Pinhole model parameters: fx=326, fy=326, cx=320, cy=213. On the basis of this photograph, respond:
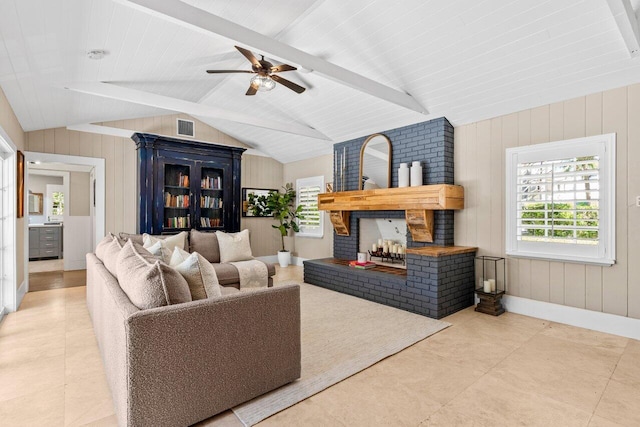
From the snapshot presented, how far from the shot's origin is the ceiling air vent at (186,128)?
245 inches

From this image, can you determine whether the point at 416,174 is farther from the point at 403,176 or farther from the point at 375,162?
the point at 375,162

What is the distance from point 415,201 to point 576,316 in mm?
2093

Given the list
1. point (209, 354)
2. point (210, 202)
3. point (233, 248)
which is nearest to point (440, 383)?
point (209, 354)

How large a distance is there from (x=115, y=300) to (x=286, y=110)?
13.6ft

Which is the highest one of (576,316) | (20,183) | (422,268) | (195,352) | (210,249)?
(20,183)

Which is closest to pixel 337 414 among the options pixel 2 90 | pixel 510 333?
pixel 510 333

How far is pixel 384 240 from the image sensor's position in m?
5.17

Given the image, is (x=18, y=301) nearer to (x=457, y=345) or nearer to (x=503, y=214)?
(x=457, y=345)

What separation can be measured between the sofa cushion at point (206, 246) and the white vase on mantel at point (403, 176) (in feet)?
9.43

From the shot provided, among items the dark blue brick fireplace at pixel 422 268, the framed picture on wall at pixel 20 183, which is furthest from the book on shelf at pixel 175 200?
the dark blue brick fireplace at pixel 422 268

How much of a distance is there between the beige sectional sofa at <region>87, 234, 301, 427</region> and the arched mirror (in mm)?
3246

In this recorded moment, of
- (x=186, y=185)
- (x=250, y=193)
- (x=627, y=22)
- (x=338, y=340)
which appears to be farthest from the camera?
(x=250, y=193)

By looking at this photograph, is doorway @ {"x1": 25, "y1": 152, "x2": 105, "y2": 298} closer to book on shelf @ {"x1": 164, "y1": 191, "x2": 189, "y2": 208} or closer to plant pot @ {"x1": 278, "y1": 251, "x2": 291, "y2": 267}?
book on shelf @ {"x1": 164, "y1": 191, "x2": 189, "y2": 208}

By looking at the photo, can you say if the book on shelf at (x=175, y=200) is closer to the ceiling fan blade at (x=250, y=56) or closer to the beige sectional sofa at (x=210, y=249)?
the beige sectional sofa at (x=210, y=249)
